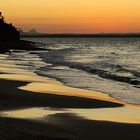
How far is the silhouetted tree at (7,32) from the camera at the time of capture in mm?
97938

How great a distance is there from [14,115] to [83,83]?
435 inches

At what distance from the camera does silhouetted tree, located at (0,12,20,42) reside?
321 ft

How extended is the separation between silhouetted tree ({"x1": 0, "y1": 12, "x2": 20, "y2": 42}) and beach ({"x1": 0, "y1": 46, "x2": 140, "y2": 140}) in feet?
266

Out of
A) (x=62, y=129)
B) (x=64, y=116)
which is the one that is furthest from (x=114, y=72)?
(x=62, y=129)

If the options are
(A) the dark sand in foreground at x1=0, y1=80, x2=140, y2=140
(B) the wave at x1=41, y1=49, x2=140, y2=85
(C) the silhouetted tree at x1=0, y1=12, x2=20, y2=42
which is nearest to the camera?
(A) the dark sand in foreground at x1=0, y1=80, x2=140, y2=140

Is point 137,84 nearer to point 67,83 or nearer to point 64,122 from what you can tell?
point 67,83

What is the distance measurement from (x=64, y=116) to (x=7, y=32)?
3656 inches

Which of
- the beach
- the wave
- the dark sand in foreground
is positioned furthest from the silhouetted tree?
the dark sand in foreground

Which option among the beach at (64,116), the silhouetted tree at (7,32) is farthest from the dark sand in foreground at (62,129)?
the silhouetted tree at (7,32)

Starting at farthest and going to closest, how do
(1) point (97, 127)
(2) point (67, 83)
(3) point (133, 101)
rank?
(2) point (67, 83), (3) point (133, 101), (1) point (97, 127)

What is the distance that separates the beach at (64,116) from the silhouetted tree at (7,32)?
81213 millimetres

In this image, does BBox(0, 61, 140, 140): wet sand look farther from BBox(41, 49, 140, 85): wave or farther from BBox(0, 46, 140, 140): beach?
BBox(41, 49, 140, 85): wave

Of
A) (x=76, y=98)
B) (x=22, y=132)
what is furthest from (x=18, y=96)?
(x=22, y=132)

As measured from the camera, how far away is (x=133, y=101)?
607 inches
